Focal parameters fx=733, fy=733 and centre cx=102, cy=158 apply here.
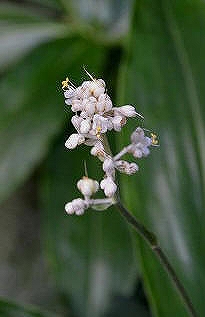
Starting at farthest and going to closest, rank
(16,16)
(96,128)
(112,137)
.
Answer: (16,16) < (112,137) < (96,128)

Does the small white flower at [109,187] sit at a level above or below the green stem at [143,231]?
above

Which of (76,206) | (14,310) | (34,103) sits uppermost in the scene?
(34,103)

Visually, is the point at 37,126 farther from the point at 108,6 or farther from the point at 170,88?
the point at 170,88

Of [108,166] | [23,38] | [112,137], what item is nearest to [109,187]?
[108,166]

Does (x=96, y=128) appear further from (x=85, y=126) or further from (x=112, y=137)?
(x=112, y=137)

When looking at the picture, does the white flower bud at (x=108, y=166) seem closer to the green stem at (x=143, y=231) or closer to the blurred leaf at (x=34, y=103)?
the green stem at (x=143, y=231)

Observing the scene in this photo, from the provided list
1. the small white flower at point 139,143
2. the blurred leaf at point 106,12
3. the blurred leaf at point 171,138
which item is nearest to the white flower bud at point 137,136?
the small white flower at point 139,143

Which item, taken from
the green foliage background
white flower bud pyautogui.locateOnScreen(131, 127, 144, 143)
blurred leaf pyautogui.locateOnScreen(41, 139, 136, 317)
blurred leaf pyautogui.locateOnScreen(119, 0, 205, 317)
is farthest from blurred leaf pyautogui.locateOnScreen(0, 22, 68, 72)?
white flower bud pyautogui.locateOnScreen(131, 127, 144, 143)

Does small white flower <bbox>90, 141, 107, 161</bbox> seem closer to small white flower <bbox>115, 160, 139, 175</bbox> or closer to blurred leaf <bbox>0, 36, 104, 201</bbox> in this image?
small white flower <bbox>115, 160, 139, 175</bbox>
